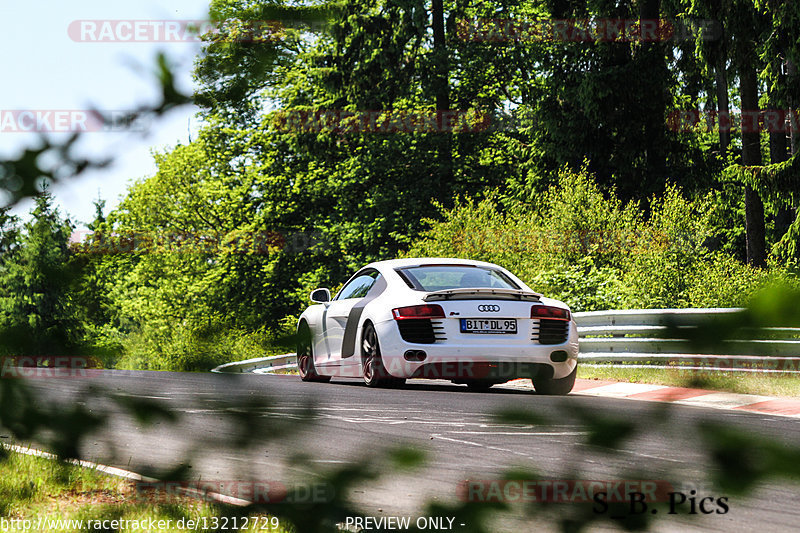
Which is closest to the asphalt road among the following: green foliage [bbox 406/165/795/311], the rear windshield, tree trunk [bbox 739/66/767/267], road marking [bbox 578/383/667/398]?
road marking [bbox 578/383/667/398]

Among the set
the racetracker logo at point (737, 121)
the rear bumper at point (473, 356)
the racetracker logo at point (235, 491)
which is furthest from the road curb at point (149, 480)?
the racetracker logo at point (737, 121)

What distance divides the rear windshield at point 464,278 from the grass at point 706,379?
1.85m

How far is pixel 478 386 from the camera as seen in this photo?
12.5 m

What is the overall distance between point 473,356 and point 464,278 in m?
1.37

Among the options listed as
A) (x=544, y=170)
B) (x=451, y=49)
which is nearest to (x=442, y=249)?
(x=544, y=170)

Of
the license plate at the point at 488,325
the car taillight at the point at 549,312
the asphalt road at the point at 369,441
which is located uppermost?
the asphalt road at the point at 369,441

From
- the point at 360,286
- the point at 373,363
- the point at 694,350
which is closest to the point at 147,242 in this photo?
the point at 694,350

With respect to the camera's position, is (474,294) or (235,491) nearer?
(235,491)

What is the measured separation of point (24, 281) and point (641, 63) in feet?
95.5

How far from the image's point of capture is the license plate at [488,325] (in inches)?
396

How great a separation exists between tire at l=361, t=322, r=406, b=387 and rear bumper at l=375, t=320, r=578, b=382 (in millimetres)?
282

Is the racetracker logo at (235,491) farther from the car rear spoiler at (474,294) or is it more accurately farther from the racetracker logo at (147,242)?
the car rear spoiler at (474,294)

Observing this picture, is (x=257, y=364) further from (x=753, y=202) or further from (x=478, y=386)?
(x=753, y=202)

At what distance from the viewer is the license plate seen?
10055 mm
